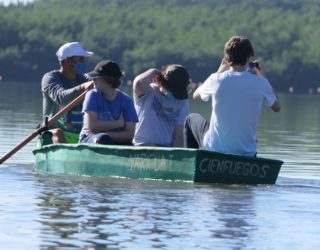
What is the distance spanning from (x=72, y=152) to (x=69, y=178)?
40 cm

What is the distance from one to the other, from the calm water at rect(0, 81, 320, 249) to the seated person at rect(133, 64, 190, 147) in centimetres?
69

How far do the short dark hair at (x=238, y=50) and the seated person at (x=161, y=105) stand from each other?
2.97 feet

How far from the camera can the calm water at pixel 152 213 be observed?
11.0m

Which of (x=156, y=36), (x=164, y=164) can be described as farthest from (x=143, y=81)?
(x=156, y=36)

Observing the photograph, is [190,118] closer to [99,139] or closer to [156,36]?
[99,139]

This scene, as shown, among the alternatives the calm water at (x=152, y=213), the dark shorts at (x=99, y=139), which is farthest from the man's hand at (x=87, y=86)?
the calm water at (x=152, y=213)

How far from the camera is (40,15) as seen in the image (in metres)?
132

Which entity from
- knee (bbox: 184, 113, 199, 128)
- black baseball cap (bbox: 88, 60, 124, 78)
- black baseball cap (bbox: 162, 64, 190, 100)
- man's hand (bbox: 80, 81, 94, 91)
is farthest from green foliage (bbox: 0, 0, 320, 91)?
knee (bbox: 184, 113, 199, 128)

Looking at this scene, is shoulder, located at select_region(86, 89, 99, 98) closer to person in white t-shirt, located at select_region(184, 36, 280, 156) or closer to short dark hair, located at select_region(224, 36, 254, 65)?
person in white t-shirt, located at select_region(184, 36, 280, 156)

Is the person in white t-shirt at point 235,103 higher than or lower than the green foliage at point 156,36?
lower

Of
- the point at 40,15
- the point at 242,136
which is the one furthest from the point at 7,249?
the point at 40,15

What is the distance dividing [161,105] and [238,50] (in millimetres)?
1367

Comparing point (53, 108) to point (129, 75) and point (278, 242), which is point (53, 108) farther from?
point (129, 75)

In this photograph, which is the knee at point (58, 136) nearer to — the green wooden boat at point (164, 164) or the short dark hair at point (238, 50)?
the green wooden boat at point (164, 164)
